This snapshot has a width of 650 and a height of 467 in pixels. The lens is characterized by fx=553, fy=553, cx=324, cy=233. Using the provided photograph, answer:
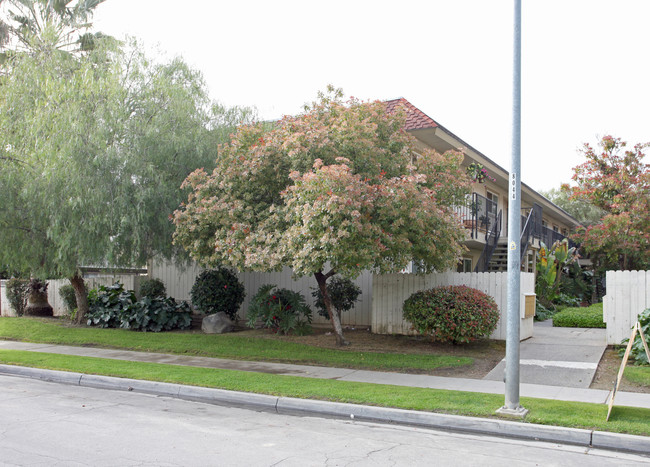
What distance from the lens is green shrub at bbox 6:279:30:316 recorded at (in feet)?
69.3

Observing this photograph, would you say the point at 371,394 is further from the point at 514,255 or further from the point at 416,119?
the point at 416,119

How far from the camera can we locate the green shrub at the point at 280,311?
15.1m

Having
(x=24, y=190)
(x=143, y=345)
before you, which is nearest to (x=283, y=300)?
(x=143, y=345)

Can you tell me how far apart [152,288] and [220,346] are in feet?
20.4

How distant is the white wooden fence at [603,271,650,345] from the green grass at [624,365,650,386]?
166 centimetres

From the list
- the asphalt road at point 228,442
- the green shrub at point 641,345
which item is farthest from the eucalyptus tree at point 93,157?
the green shrub at point 641,345

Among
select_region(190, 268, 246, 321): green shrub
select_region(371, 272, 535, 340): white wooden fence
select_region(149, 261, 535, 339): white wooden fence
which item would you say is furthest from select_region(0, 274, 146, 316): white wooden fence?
select_region(371, 272, 535, 340): white wooden fence

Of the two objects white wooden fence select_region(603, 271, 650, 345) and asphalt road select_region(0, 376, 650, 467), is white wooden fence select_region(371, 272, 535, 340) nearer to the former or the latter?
white wooden fence select_region(603, 271, 650, 345)

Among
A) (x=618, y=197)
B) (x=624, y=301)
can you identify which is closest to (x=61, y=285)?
(x=624, y=301)

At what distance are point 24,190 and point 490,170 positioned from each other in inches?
648

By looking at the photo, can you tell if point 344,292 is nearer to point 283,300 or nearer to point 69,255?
point 283,300

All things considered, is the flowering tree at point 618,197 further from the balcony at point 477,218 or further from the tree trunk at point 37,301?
the tree trunk at point 37,301

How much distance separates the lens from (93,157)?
13.9 m

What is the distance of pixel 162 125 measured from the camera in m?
14.7
